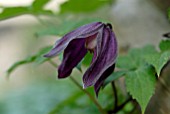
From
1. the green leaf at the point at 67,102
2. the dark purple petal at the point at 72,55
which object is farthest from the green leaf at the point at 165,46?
the green leaf at the point at 67,102

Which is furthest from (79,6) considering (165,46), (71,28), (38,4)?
(165,46)

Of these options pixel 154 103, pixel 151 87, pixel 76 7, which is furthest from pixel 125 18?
pixel 151 87

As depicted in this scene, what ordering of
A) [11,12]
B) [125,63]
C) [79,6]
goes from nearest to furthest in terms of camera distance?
[125,63] < [11,12] < [79,6]

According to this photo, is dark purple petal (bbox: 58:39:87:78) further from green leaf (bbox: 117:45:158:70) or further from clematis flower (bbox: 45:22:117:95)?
green leaf (bbox: 117:45:158:70)

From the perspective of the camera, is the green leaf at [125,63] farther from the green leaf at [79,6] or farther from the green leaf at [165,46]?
the green leaf at [79,6]

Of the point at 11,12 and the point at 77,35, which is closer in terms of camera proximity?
the point at 77,35

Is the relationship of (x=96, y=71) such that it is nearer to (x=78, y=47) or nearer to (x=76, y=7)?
(x=78, y=47)

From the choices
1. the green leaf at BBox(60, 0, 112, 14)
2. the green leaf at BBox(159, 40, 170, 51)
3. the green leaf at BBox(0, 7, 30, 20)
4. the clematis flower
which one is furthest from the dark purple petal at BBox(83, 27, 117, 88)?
the green leaf at BBox(60, 0, 112, 14)

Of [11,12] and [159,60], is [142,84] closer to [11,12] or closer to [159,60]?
[159,60]
